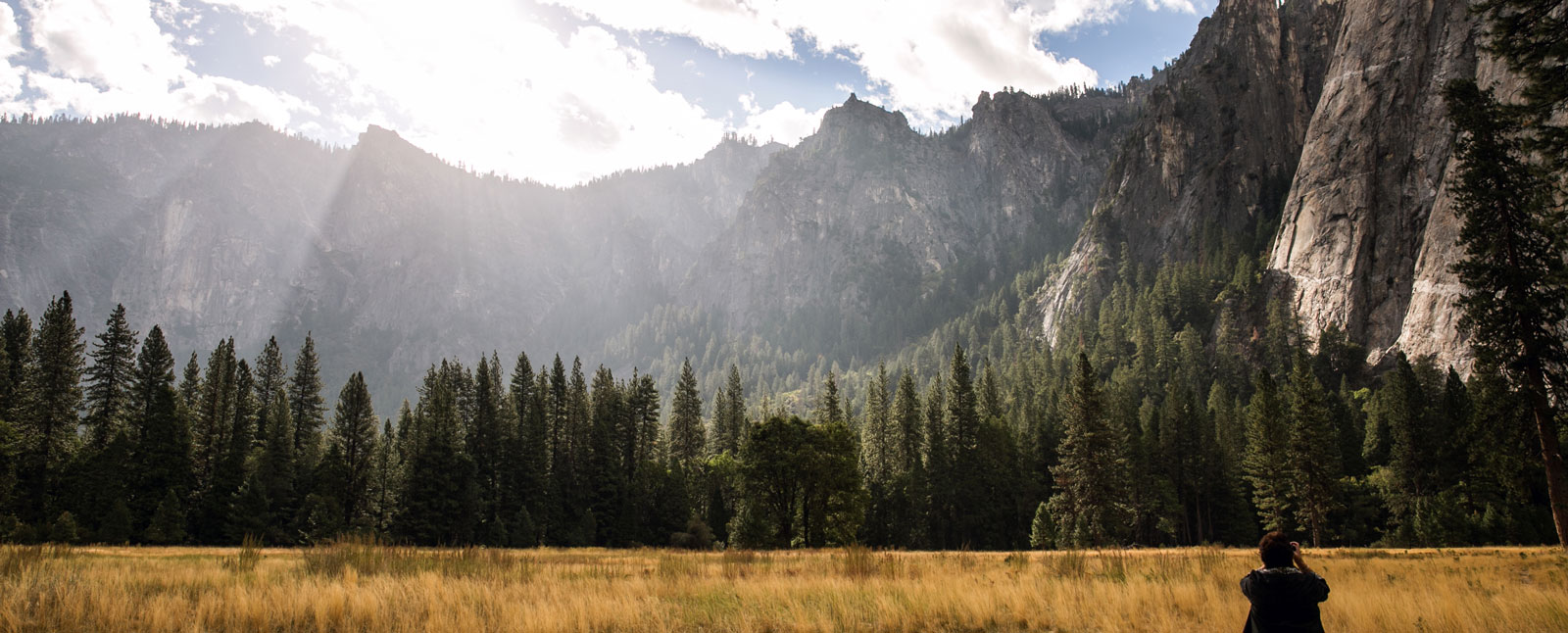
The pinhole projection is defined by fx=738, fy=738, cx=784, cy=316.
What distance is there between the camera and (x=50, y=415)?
45.3 metres

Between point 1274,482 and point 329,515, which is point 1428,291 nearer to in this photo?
point 1274,482

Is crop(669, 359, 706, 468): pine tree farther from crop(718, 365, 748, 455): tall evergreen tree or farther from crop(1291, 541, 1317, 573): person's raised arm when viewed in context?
crop(1291, 541, 1317, 573): person's raised arm

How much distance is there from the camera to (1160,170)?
17575 cm

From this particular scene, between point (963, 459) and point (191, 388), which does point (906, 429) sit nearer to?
point (963, 459)

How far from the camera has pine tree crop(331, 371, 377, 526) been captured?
181 ft

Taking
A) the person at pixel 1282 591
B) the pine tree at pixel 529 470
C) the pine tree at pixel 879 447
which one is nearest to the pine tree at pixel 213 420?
the pine tree at pixel 529 470

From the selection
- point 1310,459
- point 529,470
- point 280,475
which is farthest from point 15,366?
point 1310,459

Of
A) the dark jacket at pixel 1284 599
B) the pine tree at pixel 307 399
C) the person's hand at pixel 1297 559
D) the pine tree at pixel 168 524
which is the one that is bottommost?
the pine tree at pixel 168 524

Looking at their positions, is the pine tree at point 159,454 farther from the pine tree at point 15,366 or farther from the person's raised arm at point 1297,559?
the person's raised arm at point 1297,559

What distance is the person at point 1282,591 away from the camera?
7352 mm

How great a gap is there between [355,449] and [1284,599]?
62.3 m

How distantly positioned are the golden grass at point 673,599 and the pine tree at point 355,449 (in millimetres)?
43370

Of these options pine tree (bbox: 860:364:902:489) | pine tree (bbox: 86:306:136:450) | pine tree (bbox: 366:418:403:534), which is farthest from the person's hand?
pine tree (bbox: 86:306:136:450)

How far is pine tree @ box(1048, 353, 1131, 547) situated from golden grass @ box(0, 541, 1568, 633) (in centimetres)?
3365
